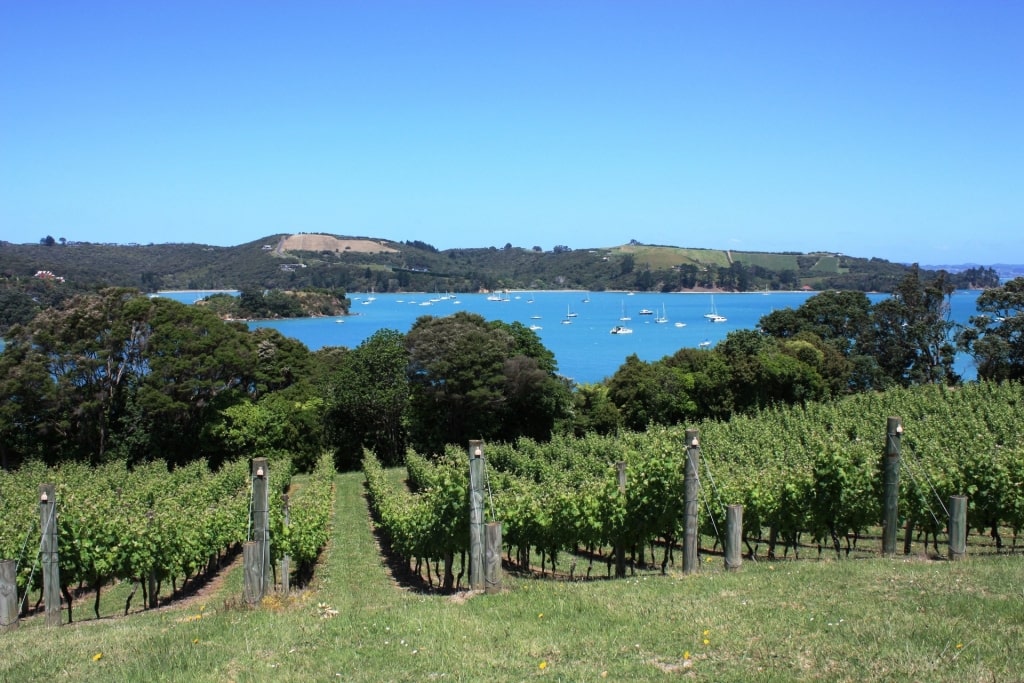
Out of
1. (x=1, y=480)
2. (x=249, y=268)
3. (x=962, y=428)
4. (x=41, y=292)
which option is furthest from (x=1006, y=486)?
(x=249, y=268)

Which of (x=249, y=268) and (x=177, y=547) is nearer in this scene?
(x=177, y=547)

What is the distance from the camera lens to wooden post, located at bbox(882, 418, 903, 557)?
9281mm

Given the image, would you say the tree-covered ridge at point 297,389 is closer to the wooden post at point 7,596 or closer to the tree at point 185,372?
the tree at point 185,372

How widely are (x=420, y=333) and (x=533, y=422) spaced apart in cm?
643

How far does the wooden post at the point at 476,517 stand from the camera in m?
8.54

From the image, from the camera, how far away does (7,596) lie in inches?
339

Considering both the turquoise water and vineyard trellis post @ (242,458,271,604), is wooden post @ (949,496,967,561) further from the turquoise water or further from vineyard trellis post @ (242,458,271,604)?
the turquoise water

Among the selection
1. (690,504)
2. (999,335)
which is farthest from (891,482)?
(999,335)

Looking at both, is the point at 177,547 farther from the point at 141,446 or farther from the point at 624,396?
the point at 624,396

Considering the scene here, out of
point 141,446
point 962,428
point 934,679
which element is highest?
point 934,679

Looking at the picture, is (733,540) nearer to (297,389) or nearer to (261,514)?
(261,514)

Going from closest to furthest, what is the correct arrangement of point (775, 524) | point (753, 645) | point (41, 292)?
point (753, 645)
point (775, 524)
point (41, 292)

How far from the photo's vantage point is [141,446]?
32.4 metres

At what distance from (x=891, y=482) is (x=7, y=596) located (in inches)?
405
